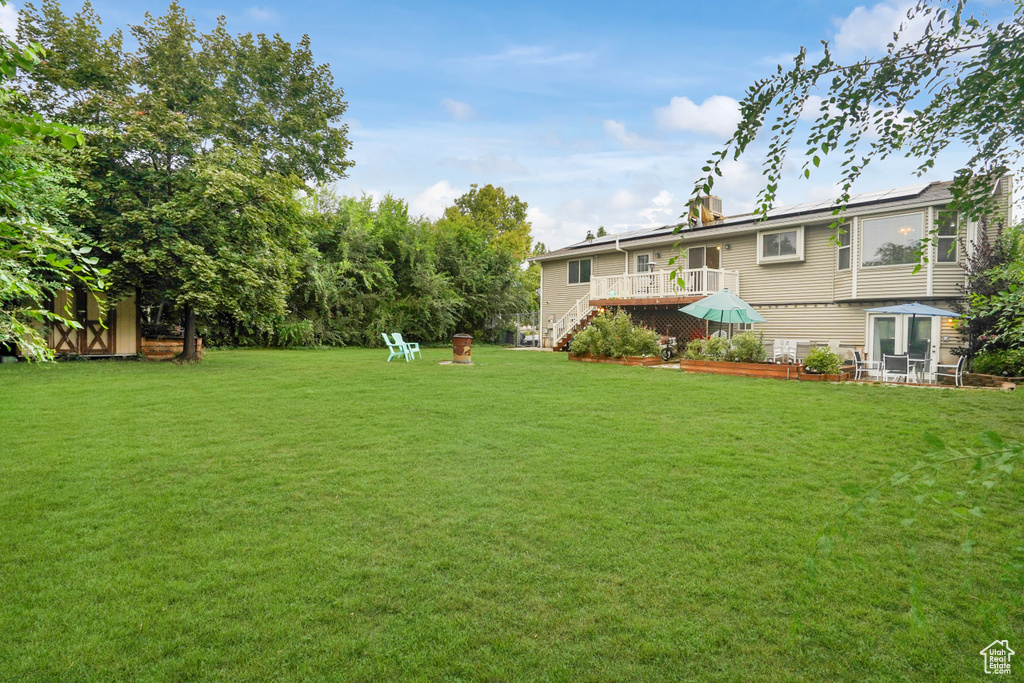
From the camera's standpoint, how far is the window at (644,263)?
1981 cm

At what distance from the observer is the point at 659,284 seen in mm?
18094

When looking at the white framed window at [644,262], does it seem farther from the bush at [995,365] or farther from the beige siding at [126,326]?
the beige siding at [126,326]

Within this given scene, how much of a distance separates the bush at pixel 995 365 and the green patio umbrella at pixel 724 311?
4363mm

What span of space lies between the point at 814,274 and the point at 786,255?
99 cm

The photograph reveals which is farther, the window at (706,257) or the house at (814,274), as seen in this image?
the window at (706,257)

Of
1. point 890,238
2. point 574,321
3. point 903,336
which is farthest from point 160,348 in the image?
point 890,238

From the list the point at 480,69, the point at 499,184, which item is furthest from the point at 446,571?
the point at 499,184

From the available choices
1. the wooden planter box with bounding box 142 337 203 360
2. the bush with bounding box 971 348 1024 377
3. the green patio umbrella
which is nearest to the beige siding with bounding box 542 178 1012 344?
the bush with bounding box 971 348 1024 377

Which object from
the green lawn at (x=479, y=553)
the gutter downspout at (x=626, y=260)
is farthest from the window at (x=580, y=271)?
the green lawn at (x=479, y=553)

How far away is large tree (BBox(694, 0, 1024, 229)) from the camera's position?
1.52 meters

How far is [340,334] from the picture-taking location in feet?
72.5

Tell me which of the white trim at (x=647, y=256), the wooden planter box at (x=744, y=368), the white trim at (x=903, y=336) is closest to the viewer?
the wooden planter box at (x=744, y=368)

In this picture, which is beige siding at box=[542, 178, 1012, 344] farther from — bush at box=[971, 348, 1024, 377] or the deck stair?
the deck stair

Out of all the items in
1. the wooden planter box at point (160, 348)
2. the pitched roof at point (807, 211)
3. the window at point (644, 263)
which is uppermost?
the pitched roof at point (807, 211)
